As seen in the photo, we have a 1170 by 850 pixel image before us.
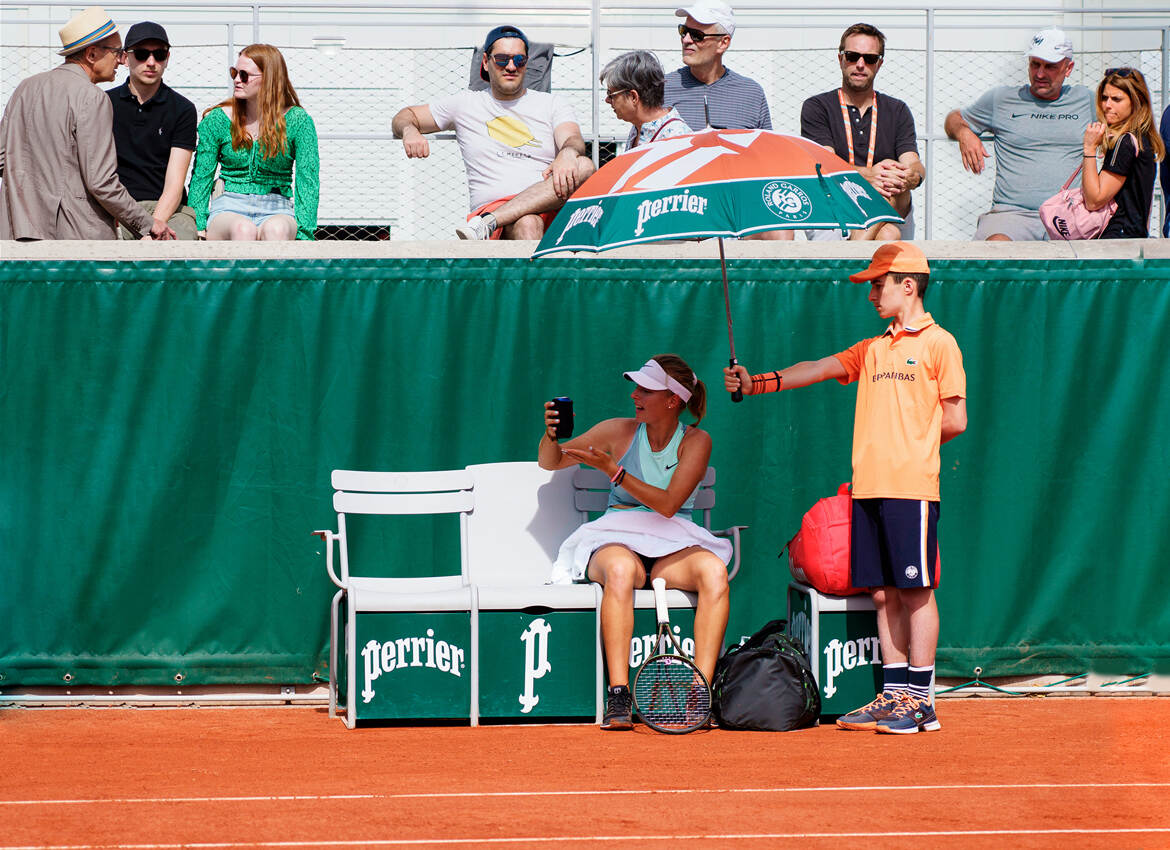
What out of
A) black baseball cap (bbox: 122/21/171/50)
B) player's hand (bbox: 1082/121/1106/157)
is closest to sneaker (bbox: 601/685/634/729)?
player's hand (bbox: 1082/121/1106/157)

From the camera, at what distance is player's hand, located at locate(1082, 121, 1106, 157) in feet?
26.8

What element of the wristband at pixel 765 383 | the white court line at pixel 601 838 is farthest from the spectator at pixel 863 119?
the white court line at pixel 601 838

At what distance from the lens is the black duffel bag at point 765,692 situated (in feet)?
21.8

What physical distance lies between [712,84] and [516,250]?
171cm

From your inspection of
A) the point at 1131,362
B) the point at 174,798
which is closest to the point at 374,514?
the point at 174,798

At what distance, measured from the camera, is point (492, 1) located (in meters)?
11.3

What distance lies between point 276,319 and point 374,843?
3.78 meters

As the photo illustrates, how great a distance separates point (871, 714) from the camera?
6.68 m

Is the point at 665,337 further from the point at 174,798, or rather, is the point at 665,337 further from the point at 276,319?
the point at 174,798

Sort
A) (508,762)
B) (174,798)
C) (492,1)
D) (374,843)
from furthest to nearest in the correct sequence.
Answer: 1. (492,1)
2. (508,762)
3. (174,798)
4. (374,843)

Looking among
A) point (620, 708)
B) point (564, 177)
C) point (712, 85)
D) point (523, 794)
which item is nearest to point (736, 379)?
point (620, 708)

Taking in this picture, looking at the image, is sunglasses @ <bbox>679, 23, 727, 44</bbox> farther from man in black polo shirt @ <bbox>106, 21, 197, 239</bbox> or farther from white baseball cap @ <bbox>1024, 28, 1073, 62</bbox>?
man in black polo shirt @ <bbox>106, 21, 197, 239</bbox>

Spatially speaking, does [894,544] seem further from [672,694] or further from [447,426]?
[447,426]

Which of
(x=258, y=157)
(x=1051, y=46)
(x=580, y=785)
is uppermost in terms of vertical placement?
(x=1051, y=46)
